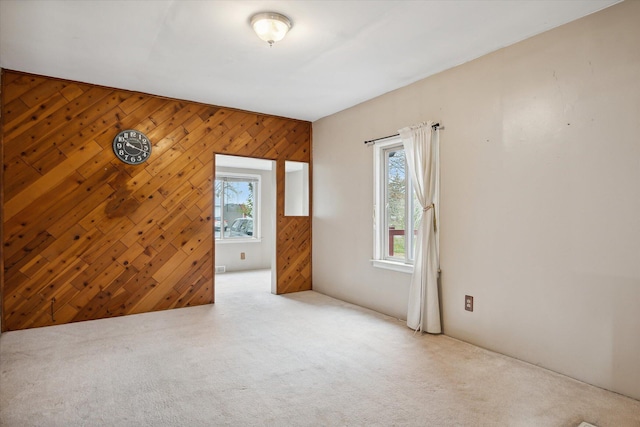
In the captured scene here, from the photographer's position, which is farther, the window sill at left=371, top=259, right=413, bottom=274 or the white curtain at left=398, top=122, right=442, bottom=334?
the window sill at left=371, top=259, right=413, bottom=274

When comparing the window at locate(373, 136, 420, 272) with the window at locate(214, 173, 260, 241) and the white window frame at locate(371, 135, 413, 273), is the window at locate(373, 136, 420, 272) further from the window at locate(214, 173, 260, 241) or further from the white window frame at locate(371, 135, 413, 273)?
the window at locate(214, 173, 260, 241)

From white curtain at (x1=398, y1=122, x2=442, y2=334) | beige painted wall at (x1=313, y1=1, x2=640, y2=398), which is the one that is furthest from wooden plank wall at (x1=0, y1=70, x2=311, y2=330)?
beige painted wall at (x1=313, y1=1, x2=640, y2=398)

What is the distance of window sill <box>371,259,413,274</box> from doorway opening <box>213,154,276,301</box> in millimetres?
3007

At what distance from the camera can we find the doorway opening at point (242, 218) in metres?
7.12

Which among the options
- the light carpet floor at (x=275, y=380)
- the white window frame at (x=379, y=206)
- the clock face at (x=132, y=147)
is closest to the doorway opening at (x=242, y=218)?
the clock face at (x=132, y=147)

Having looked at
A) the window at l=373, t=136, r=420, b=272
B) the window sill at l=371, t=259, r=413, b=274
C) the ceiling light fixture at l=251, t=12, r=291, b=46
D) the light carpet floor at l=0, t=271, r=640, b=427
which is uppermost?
the ceiling light fixture at l=251, t=12, r=291, b=46

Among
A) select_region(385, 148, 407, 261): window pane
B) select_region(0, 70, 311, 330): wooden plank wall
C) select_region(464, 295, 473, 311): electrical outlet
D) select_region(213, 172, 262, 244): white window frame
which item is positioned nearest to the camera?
select_region(464, 295, 473, 311): electrical outlet

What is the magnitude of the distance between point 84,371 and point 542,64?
405 centimetres

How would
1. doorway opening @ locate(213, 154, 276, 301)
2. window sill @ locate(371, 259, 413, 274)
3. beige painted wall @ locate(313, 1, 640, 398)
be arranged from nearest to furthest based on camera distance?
beige painted wall @ locate(313, 1, 640, 398), window sill @ locate(371, 259, 413, 274), doorway opening @ locate(213, 154, 276, 301)

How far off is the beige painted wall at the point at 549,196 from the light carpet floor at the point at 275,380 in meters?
0.28

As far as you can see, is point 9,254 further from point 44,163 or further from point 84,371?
point 84,371

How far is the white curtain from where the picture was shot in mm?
3385

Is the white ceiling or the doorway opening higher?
the white ceiling

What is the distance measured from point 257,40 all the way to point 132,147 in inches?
82.1
